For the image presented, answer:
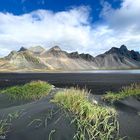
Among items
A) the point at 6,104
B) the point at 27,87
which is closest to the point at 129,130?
the point at 6,104

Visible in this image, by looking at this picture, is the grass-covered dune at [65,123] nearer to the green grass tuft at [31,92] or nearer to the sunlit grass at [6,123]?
the sunlit grass at [6,123]

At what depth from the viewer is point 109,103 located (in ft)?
82.2

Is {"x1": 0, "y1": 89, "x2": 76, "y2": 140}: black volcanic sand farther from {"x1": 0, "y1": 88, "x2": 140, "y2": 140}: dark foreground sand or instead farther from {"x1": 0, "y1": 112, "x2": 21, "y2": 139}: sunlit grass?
{"x1": 0, "y1": 112, "x2": 21, "y2": 139}: sunlit grass

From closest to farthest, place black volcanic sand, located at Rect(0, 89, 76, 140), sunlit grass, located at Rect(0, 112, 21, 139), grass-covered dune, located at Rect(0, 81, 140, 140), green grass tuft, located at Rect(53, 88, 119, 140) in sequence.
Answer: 1. black volcanic sand, located at Rect(0, 89, 76, 140)
2. grass-covered dune, located at Rect(0, 81, 140, 140)
3. green grass tuft, located at Rect(53, 88, 119, 140)
4. sunlit grass, located at Rect(0, 112, 21, 139)

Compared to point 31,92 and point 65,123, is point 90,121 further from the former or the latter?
point 31,92

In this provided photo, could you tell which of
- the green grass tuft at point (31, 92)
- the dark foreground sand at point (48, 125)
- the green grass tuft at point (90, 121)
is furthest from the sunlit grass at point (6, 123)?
the green grass tuft at point (31, 92)

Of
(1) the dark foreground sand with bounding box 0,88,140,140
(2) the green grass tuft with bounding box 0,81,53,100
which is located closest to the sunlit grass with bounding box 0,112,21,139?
(1) the dark foreground sand with bounding box 0,88,140,140

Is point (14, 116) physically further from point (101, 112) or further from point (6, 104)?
point (6, 104)

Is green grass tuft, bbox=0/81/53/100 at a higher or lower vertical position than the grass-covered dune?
higher

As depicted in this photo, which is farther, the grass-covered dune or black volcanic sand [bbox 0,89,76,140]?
the grass-covered dune

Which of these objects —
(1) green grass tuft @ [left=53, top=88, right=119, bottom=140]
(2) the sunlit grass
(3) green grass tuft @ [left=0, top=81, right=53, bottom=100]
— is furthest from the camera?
(3) green grass tuft @ [left=0, top=81, right=53, bottom=100]

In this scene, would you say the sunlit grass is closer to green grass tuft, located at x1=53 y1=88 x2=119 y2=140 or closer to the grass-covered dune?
the grass-covered dune

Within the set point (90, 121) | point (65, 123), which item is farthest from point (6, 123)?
point (90, 121)

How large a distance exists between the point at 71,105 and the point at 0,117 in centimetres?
400
